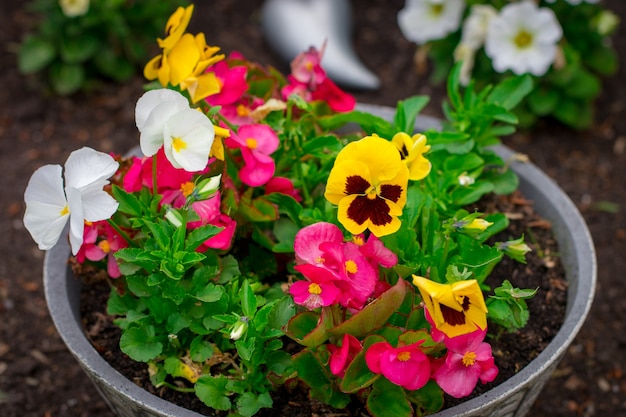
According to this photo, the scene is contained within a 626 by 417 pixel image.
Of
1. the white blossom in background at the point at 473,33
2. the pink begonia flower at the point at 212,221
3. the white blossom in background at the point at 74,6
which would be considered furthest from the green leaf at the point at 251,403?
the white blossom in background at the point at 74,6

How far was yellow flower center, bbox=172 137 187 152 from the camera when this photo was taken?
1183mm

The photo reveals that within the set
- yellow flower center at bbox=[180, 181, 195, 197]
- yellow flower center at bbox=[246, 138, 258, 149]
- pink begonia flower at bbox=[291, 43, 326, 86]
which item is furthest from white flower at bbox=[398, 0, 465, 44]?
yellow flower center at bbox=[180, 181, 195, 197]

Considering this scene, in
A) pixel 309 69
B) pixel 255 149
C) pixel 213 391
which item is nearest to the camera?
pixel 213 391

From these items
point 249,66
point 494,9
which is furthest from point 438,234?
point 494,9

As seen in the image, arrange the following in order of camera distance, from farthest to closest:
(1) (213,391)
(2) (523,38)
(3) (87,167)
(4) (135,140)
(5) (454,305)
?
(4) (135,140), (2) (523,38), (1) (213,391), (3) (87,167), (5) (454,305)

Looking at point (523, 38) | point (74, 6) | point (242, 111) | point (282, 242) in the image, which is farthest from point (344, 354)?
point (74, 6)

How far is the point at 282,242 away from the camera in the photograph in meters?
1.42

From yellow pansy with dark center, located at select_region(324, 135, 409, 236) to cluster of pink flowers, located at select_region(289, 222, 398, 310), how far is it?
0.06 meters

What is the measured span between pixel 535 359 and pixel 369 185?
A: 16.1 inches

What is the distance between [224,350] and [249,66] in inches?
20.9

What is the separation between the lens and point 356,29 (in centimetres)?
319

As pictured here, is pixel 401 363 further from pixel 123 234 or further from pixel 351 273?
pixel 123 234

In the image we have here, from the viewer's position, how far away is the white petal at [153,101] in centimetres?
118

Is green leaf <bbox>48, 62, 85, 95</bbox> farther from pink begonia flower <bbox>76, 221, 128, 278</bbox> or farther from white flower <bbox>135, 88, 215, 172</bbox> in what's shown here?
white flower <bbox>135, 88, 215, 172</bbox>
